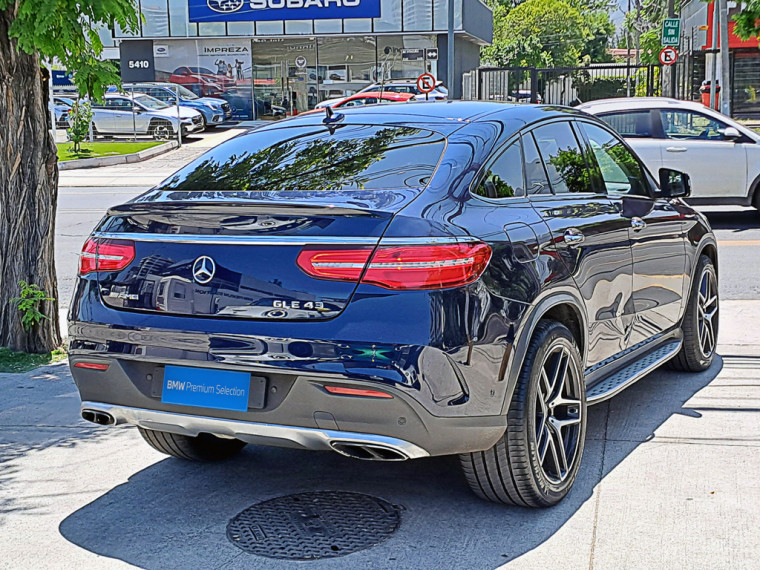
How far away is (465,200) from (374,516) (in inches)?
52.3

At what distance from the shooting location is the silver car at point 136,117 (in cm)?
3125

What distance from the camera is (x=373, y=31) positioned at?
37938mm

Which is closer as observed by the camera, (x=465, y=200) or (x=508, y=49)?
(x=465, y=200)

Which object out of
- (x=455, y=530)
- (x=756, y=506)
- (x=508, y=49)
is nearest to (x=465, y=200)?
(x=455, y=530)

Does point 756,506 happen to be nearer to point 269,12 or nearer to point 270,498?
point 270,498

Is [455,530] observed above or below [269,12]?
below

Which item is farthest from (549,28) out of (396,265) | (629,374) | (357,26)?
(396,265)

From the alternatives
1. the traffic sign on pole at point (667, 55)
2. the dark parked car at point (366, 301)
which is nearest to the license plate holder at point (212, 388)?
the dark parked car at point (366, 301)

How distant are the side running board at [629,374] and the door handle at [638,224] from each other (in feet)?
2.32

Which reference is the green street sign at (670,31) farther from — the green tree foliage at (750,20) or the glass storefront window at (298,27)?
the glass storefront window at (298,27)

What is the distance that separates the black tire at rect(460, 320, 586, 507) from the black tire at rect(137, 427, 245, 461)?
1.33 metres

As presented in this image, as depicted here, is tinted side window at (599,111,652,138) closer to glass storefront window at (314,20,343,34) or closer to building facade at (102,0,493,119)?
building facade at (102,0,493,119)

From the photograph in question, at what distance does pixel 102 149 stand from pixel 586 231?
1038 inches

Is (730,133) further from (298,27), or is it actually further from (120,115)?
(298,27)
